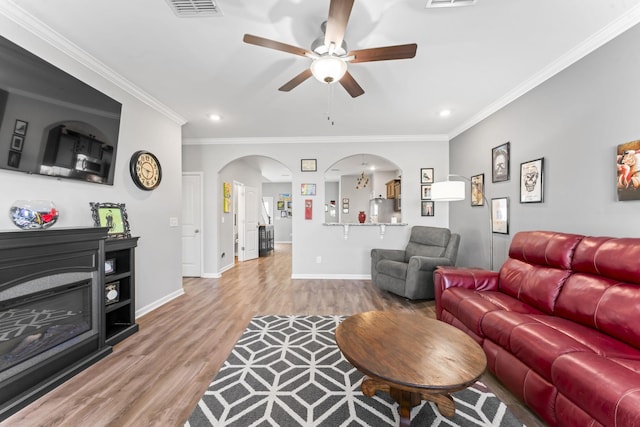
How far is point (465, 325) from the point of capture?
2162mm

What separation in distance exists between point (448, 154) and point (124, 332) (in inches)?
206

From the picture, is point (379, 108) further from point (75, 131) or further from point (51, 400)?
Answer: point (51, 400)

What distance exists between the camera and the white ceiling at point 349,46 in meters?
1.78

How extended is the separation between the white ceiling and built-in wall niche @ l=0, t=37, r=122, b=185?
38cm

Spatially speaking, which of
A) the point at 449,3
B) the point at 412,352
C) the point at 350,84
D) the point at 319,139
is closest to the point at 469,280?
the point at 412,352

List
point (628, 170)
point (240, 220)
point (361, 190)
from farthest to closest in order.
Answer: point (361, 190) < point (240, 220) < point (628, 170)

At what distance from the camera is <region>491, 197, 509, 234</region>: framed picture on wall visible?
314 cm

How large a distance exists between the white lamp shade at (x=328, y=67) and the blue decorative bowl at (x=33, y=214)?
2.26 metres

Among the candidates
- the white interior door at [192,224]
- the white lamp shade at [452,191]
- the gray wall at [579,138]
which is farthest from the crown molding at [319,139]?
the white lamp shade at [452,191]

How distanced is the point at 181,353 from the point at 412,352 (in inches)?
77.0

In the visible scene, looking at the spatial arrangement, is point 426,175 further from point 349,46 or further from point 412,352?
point 412,352

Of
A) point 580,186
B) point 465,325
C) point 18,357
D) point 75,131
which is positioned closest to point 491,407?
Answer: point 465,325

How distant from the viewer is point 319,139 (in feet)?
15.4

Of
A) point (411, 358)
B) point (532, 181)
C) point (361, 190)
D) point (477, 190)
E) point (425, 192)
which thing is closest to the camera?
point (411, 358)
